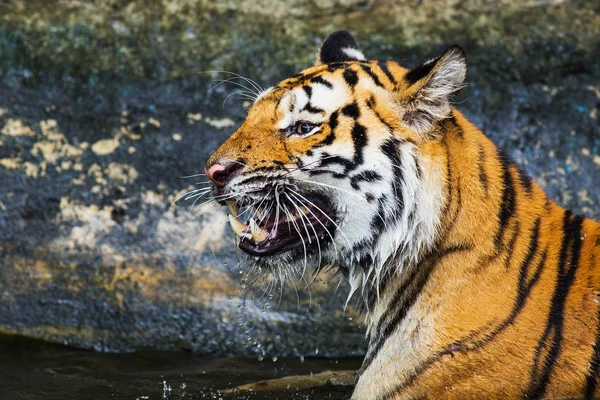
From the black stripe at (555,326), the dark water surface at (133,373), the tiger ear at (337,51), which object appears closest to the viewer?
the black stripe at (555,326)

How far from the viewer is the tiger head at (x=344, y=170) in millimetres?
1919

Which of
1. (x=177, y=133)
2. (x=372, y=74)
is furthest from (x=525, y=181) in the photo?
(x=177, y=133)

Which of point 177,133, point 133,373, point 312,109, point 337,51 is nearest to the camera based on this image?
point 312,109

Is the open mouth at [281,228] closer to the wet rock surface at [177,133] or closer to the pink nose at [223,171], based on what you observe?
the pink nose at [223,171]

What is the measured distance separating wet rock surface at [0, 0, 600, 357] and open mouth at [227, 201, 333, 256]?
2.43 feet

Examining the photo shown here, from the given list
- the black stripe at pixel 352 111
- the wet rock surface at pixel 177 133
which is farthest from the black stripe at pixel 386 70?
the wet rock surface at pixel 177 133

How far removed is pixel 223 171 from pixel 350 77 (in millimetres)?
410

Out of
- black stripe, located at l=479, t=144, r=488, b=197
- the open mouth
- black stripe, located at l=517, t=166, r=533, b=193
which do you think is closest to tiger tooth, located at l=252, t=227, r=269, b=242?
the open mouth

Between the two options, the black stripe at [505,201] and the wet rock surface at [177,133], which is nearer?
the black stripe at [505,201]

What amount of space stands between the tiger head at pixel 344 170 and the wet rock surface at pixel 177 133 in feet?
2.56

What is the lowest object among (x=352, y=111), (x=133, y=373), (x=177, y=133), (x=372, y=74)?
(x=133, y=373)

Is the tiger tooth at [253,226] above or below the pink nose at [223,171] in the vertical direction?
below

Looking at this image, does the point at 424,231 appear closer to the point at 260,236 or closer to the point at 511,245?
the point at 511,245

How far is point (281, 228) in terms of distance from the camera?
2023 millimetres
